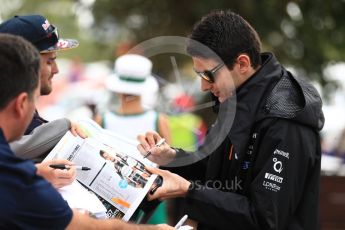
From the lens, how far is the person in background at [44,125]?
3.30 metres

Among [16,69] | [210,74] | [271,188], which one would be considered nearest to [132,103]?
[210,74]

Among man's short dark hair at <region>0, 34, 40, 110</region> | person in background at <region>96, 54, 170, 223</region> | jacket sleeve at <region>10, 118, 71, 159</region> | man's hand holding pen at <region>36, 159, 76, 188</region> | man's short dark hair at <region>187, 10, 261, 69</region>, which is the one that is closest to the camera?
man's short dark hair at <region>0, 34, 40, 110</region>

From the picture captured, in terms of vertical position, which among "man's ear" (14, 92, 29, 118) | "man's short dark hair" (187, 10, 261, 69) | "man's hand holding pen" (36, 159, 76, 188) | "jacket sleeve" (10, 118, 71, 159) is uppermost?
"man's short dark hair" (187, 10, 261, 69)

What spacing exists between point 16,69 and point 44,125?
682 mm

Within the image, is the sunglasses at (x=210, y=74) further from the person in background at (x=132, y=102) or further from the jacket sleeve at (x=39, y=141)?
the person in background at (x=132, y=102)

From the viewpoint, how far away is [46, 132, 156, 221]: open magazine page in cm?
349

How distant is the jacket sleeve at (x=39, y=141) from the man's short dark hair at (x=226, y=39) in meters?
0.85

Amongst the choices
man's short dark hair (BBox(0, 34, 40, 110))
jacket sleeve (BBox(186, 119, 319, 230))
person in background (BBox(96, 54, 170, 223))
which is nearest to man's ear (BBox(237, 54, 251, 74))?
jacket sleeve (BBox(186, 119, 319, 230))

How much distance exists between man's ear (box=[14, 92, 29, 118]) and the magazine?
0.60 metres

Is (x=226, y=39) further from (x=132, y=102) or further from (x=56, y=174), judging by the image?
(x=132, y=102)

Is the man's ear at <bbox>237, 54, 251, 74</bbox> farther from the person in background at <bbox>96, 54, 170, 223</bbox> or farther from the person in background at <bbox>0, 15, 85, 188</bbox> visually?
the person in background at <bbox>96, 54, 170, 223</bbox>

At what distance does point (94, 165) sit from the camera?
11.6 ft

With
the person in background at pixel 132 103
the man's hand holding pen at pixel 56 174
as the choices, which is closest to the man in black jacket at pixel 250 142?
the man's hand holding pen at pixel 56 174

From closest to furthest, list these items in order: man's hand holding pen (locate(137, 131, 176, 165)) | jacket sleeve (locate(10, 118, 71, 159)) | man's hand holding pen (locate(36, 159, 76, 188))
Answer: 1. man's hand holding pen (locate(36, 159, 76, 188))
2. jacket sleeve (locate(10, 118, 71, 159))
3. man's hand holding pen (locate(137, 131, 176, 165))
